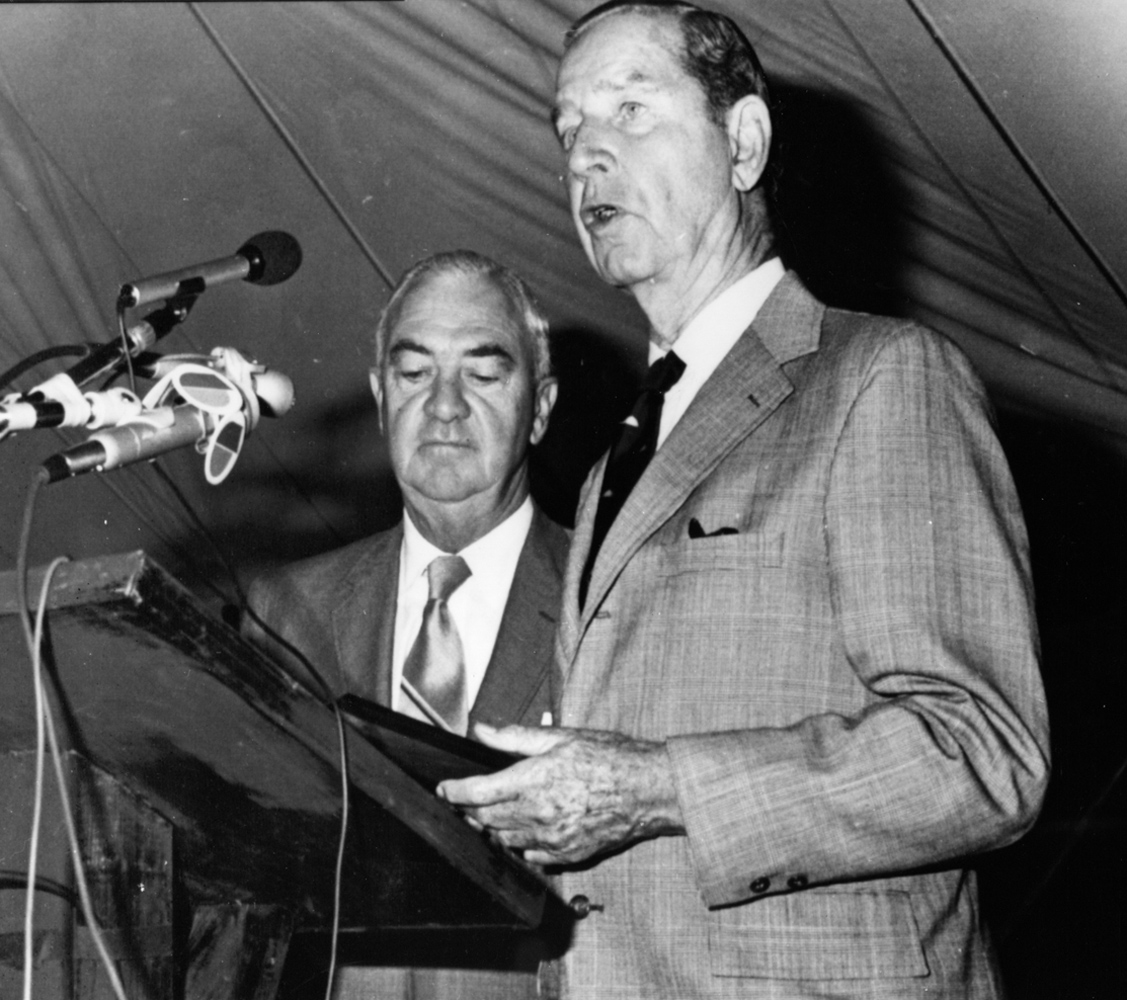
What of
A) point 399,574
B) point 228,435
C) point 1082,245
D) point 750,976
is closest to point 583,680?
point 750,976

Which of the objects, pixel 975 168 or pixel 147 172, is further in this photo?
pixel 147 172

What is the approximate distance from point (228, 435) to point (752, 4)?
8.15 ft

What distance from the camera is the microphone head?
1.88 meters

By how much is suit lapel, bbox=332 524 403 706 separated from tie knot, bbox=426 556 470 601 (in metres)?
0.08

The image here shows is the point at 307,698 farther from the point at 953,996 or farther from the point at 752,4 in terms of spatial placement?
the point at 752,4

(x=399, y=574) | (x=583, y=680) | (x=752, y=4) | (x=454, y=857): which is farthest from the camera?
(x=752, y=4)

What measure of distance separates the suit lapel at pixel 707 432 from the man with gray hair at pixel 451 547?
0.65m

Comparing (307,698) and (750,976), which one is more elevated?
(307,698)

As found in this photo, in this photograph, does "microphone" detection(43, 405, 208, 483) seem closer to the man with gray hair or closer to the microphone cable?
the microphone cable

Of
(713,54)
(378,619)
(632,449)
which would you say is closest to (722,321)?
(632,449)

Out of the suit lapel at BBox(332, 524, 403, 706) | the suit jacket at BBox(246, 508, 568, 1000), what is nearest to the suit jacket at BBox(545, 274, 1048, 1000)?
the suit jacket at BBox(246, 508, 568, 1000)

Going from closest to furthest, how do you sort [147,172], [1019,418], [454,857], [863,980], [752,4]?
[454,857] < [863,980] < [752,4] < [147,172] < [1019,418]

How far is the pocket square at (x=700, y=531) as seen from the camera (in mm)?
1629

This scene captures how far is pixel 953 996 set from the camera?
4.79 ft
